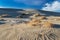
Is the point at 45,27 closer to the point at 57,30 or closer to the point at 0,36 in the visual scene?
the point at 57,30

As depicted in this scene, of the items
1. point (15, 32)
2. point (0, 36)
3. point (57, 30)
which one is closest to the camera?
point (0, 36)

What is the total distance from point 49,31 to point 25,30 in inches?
46.9

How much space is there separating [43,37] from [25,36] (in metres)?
0.83

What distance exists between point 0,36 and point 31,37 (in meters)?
1.38

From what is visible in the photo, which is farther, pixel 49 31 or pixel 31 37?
pixel 49 31

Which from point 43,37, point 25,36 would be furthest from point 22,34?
point 43,37

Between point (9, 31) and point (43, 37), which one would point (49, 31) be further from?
point (9, 31)

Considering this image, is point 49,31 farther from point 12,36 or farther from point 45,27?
point 12,36

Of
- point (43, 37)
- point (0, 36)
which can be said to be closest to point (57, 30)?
point (43, 37)

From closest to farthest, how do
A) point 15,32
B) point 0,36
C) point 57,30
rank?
point 0,36 → point 15,32 → point 57,30

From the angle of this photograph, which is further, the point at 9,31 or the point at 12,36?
the point at 9,31

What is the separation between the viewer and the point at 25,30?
35.2ft

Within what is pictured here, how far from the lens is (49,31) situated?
35.0 ft

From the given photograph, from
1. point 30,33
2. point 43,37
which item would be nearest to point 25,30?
point 30,33
